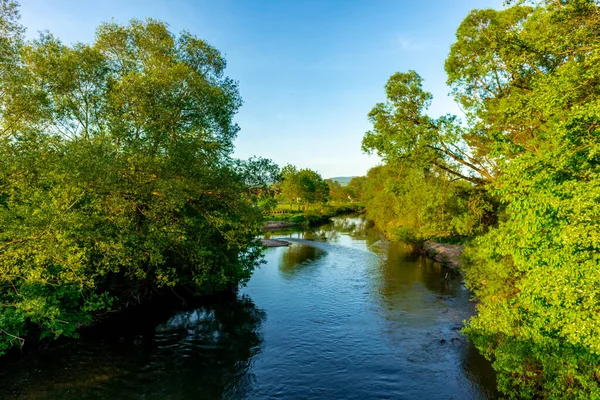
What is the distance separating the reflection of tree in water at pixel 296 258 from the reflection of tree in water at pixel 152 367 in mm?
17741

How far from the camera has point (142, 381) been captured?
711 inches

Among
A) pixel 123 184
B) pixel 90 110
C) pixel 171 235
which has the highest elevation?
pixel 90 110

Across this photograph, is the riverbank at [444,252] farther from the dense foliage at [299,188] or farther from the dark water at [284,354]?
the dense foliage at [299,188]

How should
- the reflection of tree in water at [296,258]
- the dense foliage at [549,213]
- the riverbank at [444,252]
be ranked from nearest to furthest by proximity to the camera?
the dense foliage at [549,213] < the riverbank at [444,252] < the reflection of tree in water at [296,258]

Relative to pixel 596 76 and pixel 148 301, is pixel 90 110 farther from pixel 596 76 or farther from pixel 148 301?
pixel 596 76

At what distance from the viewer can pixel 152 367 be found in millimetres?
19531

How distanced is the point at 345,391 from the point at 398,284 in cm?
2075

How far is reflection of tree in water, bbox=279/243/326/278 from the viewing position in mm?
43656

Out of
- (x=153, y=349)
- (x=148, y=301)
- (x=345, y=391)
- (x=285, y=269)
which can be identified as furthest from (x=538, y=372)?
(x=285, y=269)

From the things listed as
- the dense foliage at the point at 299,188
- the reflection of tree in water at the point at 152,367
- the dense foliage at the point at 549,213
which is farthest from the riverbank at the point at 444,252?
the dense foliage at the point at 299,188

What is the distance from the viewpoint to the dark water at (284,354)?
17422 millimetres

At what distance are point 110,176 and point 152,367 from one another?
11.2 metres

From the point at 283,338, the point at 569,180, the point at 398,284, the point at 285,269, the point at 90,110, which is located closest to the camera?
the point at 569,180

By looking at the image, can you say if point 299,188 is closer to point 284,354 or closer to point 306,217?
point 306,217
